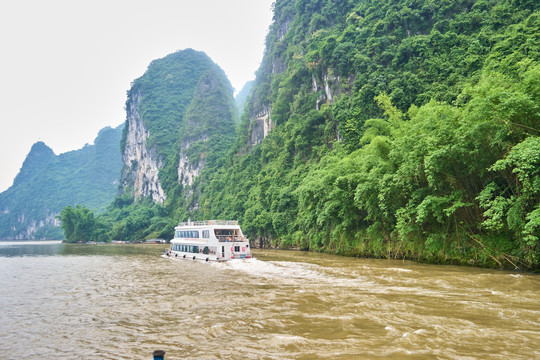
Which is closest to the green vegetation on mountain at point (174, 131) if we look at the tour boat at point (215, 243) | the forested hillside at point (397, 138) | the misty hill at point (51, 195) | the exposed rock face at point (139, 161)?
the exposed rock face at point (139, 161)

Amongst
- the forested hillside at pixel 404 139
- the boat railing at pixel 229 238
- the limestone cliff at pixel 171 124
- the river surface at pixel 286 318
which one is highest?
the limestone cliff at pixel 171 124

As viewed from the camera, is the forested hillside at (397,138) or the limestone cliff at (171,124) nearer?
the forested hillside at (397,138)

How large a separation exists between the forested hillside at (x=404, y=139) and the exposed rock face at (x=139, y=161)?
49.2 m

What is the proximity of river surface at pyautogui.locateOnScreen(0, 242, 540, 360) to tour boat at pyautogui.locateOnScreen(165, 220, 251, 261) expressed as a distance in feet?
33.0

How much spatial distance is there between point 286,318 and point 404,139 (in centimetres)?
1571

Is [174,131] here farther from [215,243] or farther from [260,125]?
[215,243]

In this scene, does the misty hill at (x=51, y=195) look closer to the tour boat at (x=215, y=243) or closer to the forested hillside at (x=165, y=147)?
the forested hillside at (x=165, y=147)

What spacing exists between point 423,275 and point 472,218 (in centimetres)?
550

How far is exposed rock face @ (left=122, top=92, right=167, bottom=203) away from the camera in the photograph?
115344 mm

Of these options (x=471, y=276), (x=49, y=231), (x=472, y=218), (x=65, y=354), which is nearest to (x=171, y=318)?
(x=65, y=354)

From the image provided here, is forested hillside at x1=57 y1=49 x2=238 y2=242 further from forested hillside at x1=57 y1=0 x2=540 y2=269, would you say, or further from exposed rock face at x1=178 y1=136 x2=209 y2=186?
forested hillside at x1=57 y1=0 x2=540 y2=269

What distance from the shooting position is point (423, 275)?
1514 centimetres

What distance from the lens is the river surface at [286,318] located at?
6344 mm

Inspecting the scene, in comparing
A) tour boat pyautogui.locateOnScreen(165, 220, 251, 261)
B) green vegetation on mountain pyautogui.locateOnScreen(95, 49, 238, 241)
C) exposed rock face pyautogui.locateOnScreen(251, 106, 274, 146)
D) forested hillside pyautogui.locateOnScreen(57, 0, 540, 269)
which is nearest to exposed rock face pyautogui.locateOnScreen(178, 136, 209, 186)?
green vegetation on mountain pyautogui.locateOnScreen(95, 49, 238, 241)
